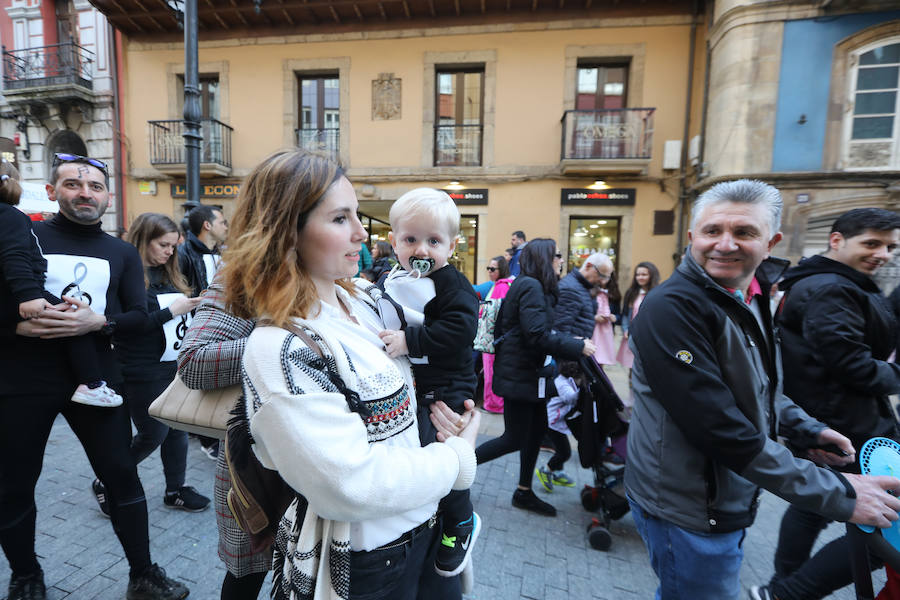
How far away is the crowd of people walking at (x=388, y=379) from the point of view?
1.05m

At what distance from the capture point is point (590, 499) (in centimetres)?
328

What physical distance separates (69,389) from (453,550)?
6.62 ft

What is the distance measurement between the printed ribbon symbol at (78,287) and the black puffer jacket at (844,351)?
149 inches

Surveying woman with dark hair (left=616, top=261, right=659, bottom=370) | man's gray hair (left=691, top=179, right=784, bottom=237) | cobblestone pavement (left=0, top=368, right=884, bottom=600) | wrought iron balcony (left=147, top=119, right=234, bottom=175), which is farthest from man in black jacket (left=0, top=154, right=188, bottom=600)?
wrought iron balcony (left=147, top=119, right=234, bottom=175)

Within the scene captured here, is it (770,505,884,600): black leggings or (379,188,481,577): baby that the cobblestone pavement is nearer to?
(770,505,884,600): black leggings

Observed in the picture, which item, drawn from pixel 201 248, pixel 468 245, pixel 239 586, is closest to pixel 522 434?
pixel 239 586

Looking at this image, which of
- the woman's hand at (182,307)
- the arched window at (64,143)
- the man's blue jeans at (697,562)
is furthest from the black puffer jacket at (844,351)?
the arched window at (64,143)

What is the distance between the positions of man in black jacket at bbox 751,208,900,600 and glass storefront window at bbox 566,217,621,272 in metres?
8.58

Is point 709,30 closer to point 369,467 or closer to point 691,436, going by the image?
point 691,436

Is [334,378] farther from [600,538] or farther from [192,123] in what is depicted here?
[192,123]

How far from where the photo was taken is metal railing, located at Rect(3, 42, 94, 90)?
457 inches

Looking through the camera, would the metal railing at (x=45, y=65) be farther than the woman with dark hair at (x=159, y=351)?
Yes

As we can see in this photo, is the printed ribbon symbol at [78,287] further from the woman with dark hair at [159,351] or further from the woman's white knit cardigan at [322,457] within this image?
the woman's white knit cardigan at [322,457]

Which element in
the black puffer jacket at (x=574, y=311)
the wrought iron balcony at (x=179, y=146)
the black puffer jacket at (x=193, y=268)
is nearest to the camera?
the black puffer jacket at (x=193, y=268)
